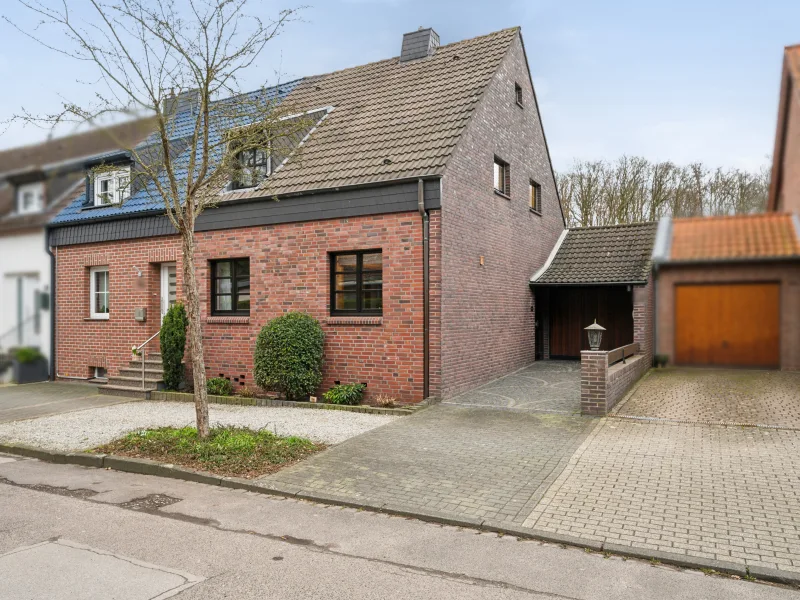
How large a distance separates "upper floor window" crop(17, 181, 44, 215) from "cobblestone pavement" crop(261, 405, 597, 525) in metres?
3.83

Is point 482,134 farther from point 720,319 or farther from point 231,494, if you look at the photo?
point 720,319

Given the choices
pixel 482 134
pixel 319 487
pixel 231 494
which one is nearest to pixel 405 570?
pixel 319 487

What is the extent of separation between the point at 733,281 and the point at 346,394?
11.1 metres

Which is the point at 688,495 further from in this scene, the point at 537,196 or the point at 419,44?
the point at 419,44

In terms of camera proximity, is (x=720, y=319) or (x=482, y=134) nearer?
(x=720, y=319)

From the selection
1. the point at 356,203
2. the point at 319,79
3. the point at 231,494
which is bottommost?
the point at 231,494

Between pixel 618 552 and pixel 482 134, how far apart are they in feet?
33.1

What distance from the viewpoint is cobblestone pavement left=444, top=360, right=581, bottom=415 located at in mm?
10859

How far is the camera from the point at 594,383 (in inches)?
391

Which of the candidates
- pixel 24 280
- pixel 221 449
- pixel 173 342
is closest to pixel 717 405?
pixel 221 449

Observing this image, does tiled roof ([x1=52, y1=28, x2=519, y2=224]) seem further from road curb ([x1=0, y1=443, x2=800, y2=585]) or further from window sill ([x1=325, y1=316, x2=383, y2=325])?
road curb ([x1=0, y1=443, x2=800, y2=585])

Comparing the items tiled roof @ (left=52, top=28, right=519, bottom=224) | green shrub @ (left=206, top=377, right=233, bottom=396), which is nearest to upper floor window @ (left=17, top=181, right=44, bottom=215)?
tiled roof @ (left=52, top=28, right=519, bottom=224)

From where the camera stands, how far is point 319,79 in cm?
1750

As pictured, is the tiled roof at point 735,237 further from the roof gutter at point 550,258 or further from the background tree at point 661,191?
the roof gutter at point 550,258
